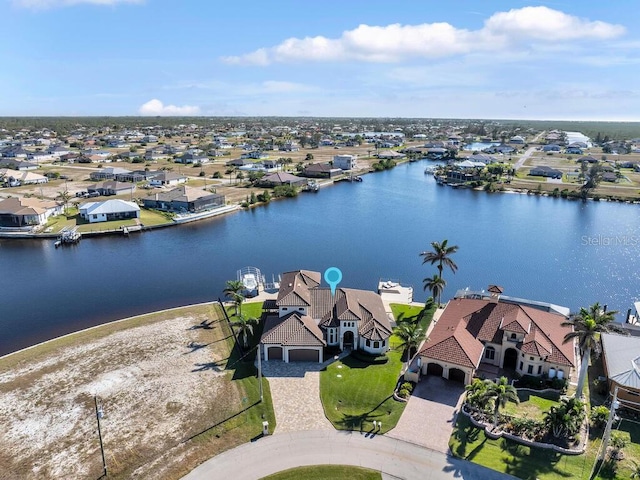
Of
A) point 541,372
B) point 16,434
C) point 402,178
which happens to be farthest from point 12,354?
point 402,178

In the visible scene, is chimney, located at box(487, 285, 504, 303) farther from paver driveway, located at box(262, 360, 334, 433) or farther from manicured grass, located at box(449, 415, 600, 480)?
paver driveway, located at box(262, 360, 334, 433)

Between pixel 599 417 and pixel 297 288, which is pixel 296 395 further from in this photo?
pixel 599 417

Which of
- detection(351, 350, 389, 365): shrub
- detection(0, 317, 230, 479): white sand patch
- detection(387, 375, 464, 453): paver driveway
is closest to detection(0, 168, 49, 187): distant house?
detection(0, 317, 230, 479): white sand patch

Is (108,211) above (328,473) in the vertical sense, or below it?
above

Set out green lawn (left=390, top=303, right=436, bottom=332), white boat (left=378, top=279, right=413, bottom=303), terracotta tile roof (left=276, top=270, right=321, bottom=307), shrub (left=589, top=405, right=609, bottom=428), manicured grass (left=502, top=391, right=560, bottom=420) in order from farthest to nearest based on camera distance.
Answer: white boat (left=378, top=279, right=413, bottom=303) < green lawn (left=390, top=303, right=436, bottom=332) < terracotta tile roof (left=276, top=270, right=321, bottom=307) < manicured grass (left=502, top=391, right=560, bottom=420) < shrub (left=589, top=405, right=609, bottom=428)

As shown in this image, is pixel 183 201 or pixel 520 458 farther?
pixel 183 201

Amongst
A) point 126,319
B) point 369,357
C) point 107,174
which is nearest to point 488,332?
point 369,357

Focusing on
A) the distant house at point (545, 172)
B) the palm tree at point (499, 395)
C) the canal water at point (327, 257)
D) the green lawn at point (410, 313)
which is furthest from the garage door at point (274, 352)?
the distant house at point (545, 172)
